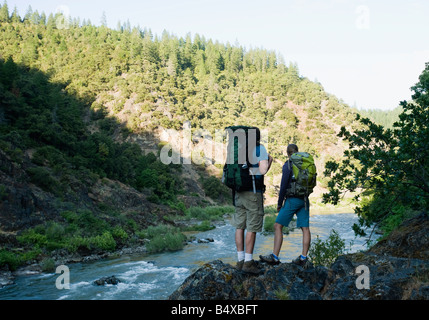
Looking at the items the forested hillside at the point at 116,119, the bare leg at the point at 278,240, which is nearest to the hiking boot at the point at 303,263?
the bare leg at the point at 278,240

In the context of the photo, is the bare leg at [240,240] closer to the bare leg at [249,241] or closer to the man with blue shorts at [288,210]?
the bare leg at [249,241]

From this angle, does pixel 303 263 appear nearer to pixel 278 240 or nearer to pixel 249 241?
pixel 278 240

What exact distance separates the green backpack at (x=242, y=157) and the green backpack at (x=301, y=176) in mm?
675

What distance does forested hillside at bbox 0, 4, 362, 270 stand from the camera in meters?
21.3

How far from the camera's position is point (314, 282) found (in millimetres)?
5332

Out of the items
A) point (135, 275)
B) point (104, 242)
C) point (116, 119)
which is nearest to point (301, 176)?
point (135, 275)

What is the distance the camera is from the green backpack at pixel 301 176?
552cm

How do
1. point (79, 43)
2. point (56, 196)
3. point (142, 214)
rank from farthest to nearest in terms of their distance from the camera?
point (79, 43) < point (142, 214) < point (56, 196)

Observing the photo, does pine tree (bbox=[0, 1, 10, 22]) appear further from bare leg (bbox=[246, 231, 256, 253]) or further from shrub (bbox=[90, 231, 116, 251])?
bare leg (bbox=[246, 231, 256, 253])

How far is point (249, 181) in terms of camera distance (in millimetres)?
5250

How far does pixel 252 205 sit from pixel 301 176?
1.02 m
